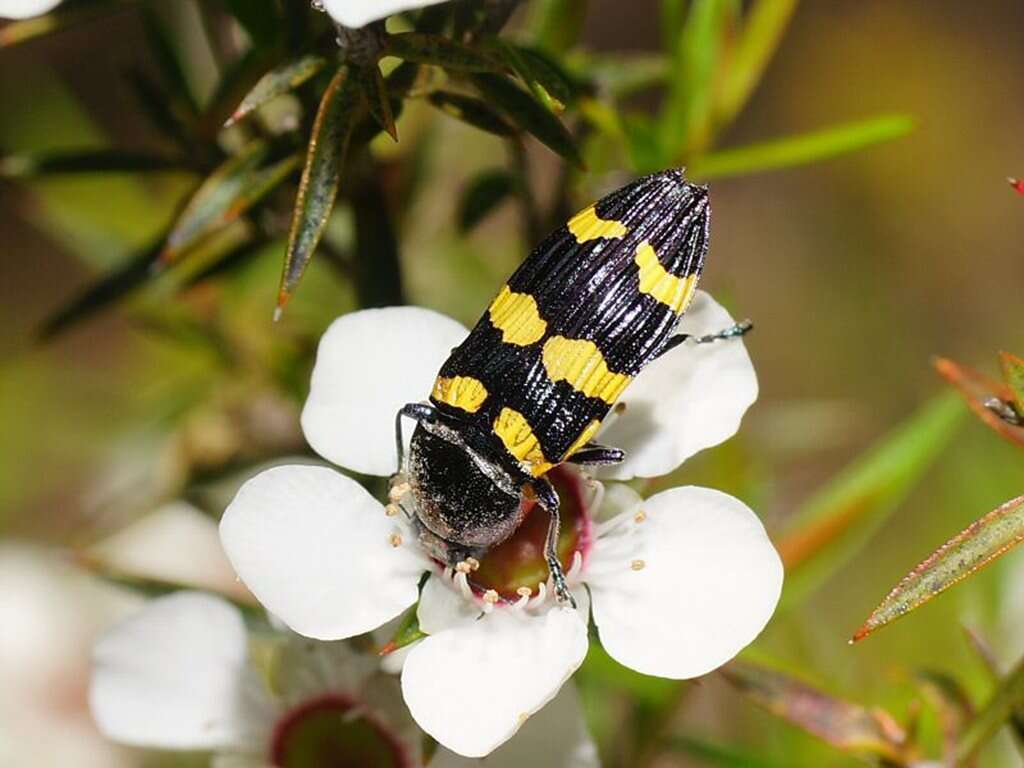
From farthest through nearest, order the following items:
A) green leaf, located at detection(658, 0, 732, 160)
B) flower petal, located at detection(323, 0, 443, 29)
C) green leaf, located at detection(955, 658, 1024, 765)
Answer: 1. green leaf, located at detection(658, 0, 732, 160)
2. green leaf, located at detection(955, 658, 1024, 765)
3. flower petal, located at detection(323, 0, 443, 29)

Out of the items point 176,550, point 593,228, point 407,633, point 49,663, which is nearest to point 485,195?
point 593,228

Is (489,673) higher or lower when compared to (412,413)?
lower

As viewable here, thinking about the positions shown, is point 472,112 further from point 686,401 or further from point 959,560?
point 959,560

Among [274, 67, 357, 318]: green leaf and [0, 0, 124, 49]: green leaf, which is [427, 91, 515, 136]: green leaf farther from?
[0, 0, 124, 49]: green leaf

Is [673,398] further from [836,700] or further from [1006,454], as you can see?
[1006,454]

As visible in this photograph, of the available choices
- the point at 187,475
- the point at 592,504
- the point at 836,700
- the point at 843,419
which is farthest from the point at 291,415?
the point at 843,419

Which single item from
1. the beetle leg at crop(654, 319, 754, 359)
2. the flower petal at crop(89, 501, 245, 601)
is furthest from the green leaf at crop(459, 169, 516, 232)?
the flower petal at crop(89, 501, 245, 601)

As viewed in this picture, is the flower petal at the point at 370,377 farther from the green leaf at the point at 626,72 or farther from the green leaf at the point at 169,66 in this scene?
the green leaf at the point at 626,72
